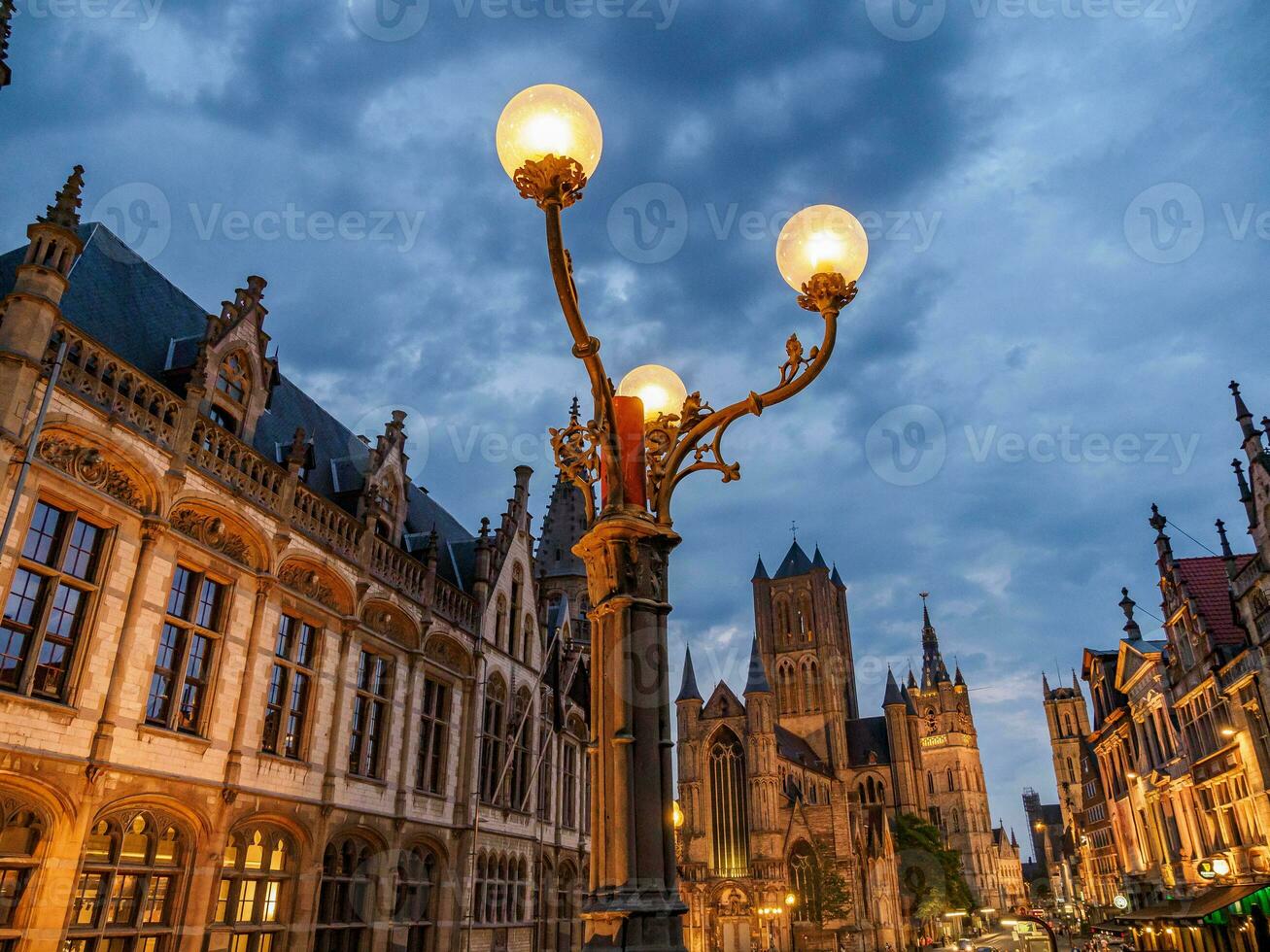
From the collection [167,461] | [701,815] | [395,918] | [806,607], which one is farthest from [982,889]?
[167,461]

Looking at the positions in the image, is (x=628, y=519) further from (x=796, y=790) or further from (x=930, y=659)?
(x=930, y=659)

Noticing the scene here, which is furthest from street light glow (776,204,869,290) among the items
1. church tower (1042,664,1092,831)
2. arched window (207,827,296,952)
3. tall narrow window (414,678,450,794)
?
church tower (1042,664,1092,831)

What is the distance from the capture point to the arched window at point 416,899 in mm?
20156

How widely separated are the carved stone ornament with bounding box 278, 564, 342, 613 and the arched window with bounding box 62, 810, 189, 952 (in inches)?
201

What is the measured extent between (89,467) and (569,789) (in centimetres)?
2193

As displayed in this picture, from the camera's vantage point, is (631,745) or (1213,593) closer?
(631,745)

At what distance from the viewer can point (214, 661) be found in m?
15.5

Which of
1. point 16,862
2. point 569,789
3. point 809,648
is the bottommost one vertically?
point 16,862

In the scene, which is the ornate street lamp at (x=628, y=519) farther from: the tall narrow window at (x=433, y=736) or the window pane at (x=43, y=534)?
the tall narrow window at (x=433, y=736)

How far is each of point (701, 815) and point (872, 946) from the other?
18093 millimetres

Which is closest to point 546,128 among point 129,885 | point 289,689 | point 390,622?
point 129,885

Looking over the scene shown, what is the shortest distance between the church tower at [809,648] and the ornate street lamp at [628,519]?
90.4 meters

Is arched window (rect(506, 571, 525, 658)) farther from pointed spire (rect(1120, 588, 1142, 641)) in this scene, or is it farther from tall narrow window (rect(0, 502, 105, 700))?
pointed spire (rect(1120, 588, 1142, 641))

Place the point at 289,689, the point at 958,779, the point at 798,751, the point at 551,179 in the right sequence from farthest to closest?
1. the point at 958,779
2. the point at 798,751
3. the point at 289,689
4. the point at 551,179
